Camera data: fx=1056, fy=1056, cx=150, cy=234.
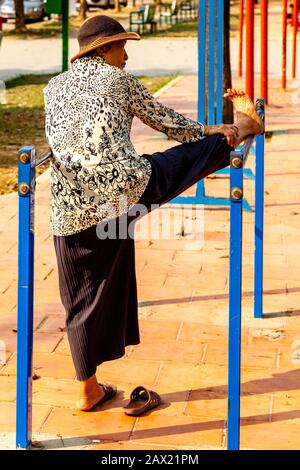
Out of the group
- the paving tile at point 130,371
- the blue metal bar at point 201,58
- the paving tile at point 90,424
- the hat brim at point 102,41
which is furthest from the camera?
the blue metal bar at point 201,58

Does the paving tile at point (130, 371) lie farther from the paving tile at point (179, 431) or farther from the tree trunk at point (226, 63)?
the tree trunk at point (226, 63)

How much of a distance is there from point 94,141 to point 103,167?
0.36ft

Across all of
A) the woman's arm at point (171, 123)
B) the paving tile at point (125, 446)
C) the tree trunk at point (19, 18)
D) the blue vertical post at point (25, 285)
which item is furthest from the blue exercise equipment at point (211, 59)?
the tree trunk at point (19, 18)

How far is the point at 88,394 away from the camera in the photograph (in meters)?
4.66

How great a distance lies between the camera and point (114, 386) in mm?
4930

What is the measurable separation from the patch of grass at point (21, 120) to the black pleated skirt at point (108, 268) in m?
4.72

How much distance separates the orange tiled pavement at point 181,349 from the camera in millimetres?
4500

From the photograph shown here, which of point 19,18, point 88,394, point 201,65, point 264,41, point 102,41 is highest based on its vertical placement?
point 102,41

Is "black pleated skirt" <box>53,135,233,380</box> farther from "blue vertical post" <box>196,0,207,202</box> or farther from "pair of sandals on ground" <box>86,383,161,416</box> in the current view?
"blue vertical post" <box>196,0,207,202</box>

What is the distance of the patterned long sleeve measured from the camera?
433 centimetres

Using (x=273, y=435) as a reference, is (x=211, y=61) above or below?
above

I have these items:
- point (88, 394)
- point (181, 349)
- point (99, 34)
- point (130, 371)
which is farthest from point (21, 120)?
point (99, 34)

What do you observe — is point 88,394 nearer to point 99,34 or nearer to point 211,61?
point 99,34
